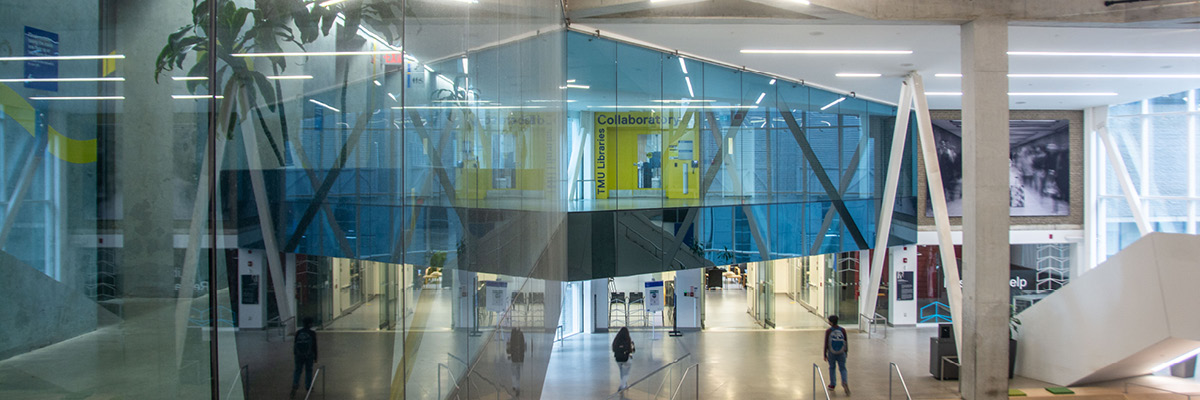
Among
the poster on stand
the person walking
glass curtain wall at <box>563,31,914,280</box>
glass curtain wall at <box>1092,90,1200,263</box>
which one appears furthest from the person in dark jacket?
glass curtain wall at <box>1092,90,1200,263</box>

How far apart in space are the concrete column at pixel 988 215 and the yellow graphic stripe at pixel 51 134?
1409 centimetres

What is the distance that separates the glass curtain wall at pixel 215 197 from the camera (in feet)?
2.64

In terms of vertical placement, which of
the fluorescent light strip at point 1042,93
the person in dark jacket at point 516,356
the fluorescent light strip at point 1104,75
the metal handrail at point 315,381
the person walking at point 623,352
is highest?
the fluorescent light strip at point 1042,93

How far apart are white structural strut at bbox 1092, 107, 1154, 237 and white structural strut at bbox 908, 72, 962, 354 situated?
10.4m

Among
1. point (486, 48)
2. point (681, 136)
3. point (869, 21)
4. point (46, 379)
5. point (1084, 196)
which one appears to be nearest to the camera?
point (46, 379)

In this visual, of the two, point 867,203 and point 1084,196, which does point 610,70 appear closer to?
point 867,203

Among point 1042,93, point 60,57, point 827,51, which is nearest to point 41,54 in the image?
point 60,57

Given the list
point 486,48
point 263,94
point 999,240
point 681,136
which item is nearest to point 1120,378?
point 999,240

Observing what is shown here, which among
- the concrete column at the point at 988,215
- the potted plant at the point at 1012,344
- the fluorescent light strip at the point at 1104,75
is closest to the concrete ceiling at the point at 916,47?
the fluorescent light strip at the point at 1104,75

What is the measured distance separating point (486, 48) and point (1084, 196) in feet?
91.6

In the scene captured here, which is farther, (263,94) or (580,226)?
(580,226)

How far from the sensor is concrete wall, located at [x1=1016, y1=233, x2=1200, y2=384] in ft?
38.0

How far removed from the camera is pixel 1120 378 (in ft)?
45.1

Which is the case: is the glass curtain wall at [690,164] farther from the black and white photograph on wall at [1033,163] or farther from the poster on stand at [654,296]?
the black and white photograph on wall at [1033,163]
